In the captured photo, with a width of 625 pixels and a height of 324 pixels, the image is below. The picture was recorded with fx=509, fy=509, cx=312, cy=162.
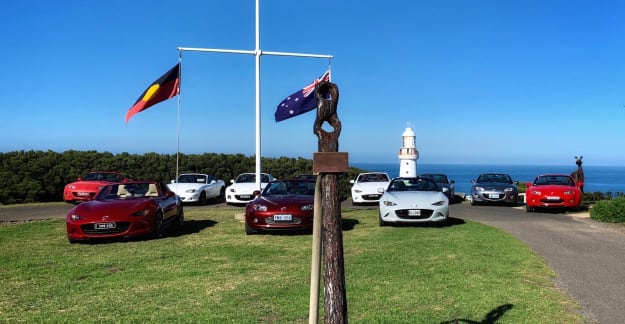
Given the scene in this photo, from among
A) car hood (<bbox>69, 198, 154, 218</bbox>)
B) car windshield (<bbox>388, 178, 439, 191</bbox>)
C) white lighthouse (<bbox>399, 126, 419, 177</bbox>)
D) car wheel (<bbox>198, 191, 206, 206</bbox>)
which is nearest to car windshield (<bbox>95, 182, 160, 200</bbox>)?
car hood (<bbox>69, 198, 154, 218</bbox>)

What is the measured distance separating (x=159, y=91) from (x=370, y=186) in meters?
10.1

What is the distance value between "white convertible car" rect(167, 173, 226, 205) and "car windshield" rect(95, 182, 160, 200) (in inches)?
359

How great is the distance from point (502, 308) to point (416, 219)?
748cm

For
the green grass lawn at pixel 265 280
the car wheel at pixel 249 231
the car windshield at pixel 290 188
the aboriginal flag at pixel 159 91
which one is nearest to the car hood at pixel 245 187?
the aboriginal flag at pixel 159 91

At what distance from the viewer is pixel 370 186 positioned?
70.5ft

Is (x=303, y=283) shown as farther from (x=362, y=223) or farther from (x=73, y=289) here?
(x=362, y=223)

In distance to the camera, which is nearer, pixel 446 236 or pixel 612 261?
pixel 612 261

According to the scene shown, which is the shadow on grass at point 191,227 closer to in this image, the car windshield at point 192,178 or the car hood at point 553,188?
the car windshield at point 192,178

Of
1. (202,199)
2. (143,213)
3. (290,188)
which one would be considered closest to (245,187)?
(202,199)

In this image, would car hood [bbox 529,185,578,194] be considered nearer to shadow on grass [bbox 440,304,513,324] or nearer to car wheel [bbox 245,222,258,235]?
car wheel [bbox 245,222,258,235]

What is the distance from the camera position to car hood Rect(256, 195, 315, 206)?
471 inches

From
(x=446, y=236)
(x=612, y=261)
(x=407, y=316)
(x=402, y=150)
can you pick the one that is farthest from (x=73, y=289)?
(x=402, y=150)

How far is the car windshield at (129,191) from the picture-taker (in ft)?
40.1

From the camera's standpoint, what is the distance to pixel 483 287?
6.45 metres
